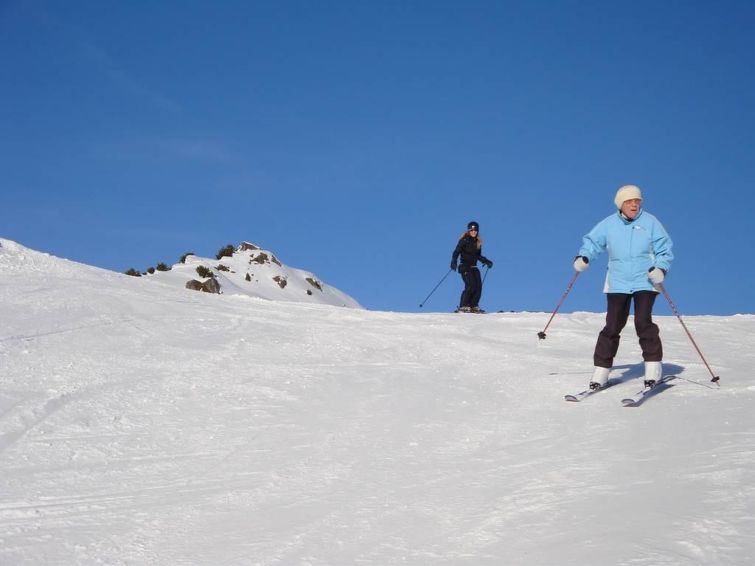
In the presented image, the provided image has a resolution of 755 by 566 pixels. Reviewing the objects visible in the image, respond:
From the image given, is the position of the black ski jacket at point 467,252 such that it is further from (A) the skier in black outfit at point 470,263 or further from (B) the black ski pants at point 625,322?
(B) the black ski pants at point 625,322

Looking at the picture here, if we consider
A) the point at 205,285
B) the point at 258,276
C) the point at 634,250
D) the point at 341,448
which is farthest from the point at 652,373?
the point at 258,276

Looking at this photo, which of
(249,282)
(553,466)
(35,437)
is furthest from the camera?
(249,282)

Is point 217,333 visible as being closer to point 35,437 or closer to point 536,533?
point 35,437

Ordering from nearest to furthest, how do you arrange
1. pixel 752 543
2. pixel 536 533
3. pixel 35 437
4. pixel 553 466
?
pixel 752 543 < pixel 536 533 < pixel 553 466 < pixel 35 437

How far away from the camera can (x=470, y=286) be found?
738 inches

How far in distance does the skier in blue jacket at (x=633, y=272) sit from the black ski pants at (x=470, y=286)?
10.3m

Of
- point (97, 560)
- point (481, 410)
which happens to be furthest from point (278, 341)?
point (97, 560)

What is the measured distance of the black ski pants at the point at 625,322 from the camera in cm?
795

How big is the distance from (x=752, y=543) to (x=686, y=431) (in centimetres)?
252

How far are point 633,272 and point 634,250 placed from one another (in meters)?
0.22

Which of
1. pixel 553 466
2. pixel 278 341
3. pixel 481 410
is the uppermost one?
pixel 278 341

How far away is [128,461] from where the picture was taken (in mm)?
5504

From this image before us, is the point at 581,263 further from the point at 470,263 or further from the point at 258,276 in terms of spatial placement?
the point at 258,276

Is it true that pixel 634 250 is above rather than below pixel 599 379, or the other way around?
above
